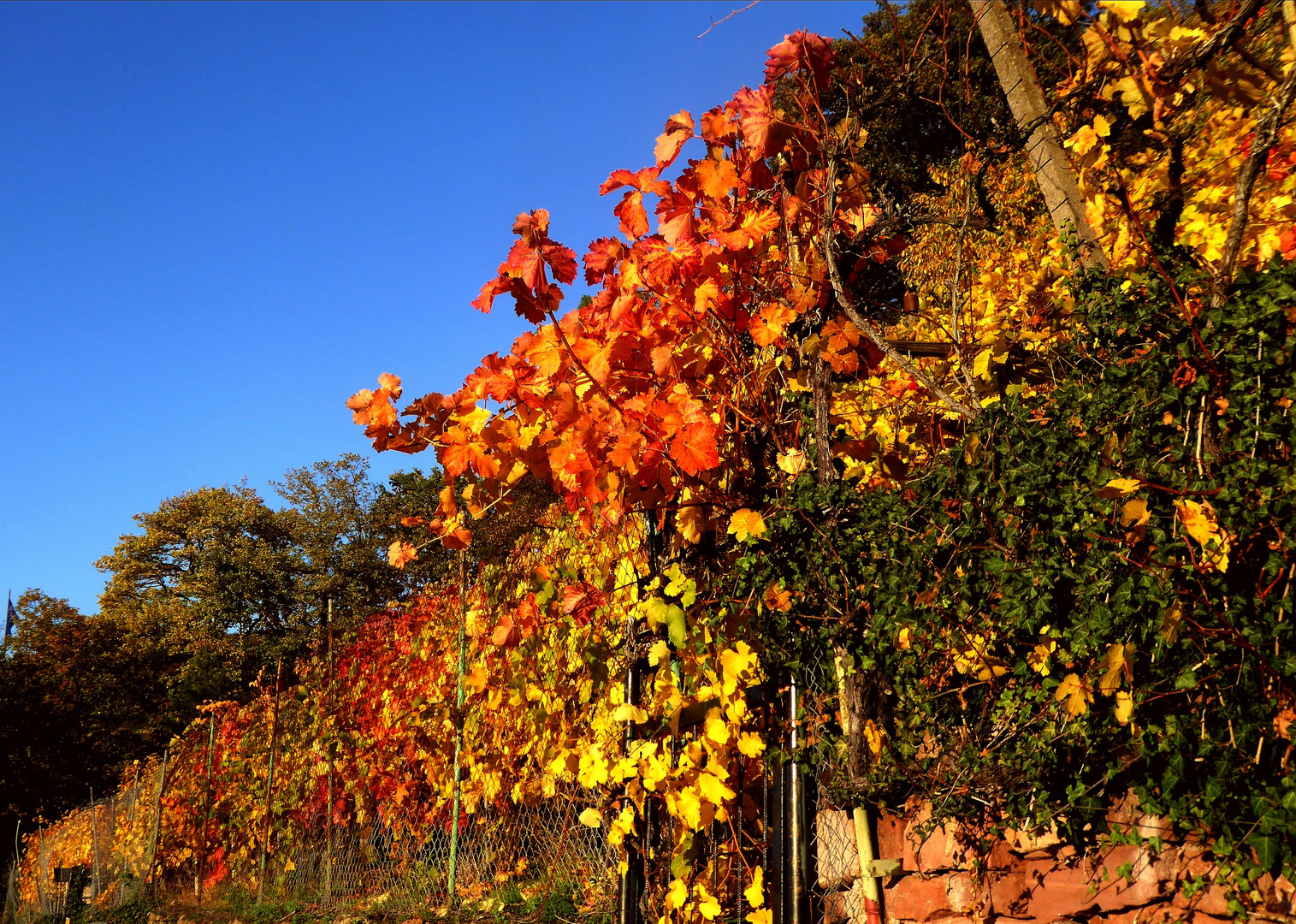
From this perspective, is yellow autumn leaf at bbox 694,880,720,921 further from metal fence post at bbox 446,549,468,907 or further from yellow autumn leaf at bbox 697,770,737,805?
metal fence post at bbox 446,549,468,907

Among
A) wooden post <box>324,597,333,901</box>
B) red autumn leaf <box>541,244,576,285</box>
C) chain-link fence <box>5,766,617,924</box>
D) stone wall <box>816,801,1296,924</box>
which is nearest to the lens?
stone wall <box>816,801,1296,924</box>

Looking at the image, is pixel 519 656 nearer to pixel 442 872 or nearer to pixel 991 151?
pixel 442 872

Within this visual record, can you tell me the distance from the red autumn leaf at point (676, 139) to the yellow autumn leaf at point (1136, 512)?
1644 millimetres

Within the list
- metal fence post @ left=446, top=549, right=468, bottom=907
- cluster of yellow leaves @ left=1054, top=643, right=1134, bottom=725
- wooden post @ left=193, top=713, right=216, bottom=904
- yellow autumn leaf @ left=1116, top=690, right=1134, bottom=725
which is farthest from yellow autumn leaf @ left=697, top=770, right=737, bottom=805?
wooden post @ left=193, top=713, right=216, bottom=904

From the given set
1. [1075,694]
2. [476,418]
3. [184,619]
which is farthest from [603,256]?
[184,619]

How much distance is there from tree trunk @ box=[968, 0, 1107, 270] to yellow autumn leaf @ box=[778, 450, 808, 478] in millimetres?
931

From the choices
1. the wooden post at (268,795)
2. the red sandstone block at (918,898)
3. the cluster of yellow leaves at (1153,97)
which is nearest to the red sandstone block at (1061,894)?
the red sandstone block at (918,898)

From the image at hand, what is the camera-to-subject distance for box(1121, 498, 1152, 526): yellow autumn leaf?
167cm

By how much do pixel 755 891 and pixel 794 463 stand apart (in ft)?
4.32

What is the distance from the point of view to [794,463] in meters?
2.57

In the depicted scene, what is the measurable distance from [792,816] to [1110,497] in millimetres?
1329

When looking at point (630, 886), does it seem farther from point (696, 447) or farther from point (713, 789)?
point (696, 447)

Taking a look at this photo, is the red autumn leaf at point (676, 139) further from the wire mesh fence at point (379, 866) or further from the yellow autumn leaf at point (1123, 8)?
the wire mesh fence at point (379, 866)

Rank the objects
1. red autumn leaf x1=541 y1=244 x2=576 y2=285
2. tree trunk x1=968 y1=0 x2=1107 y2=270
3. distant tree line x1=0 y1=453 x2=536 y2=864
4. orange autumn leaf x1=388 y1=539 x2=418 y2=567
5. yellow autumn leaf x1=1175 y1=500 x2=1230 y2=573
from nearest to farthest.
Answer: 1. yellow autumn leaf x1=1175 y1=500 x2=1230 y2=573
2. red autumn leaf x1=541 y1=244 x2=576 y2=285
3. tree trunk x1=968 y1=0 x2=1107 y2=270
4. orange autumn leaf x1=388 y1=539 x2=418 y2=567
5. distant tree line x1=0 y1=453 x2=536 y2=864
